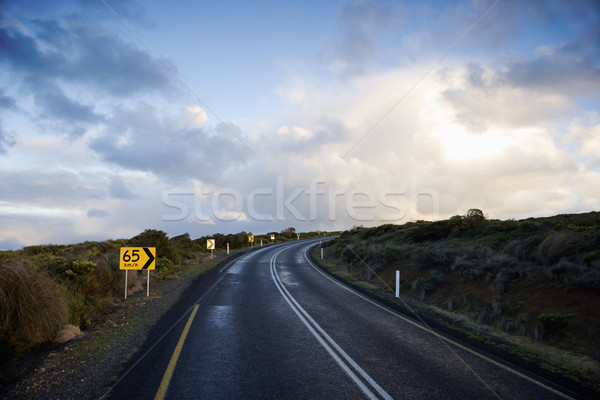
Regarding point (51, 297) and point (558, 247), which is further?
point (558, 247)

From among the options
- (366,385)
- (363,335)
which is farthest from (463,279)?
(366,385)

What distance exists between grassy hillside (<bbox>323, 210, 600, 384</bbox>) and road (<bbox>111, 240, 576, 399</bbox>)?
2484 mm

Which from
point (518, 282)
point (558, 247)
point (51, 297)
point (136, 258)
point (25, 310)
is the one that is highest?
point (558, 247)

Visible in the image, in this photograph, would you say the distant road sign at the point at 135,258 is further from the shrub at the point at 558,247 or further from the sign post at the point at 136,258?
the shrub at the point at 558,247

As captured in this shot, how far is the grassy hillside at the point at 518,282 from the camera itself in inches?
301

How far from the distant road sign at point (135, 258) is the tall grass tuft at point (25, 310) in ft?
14.1

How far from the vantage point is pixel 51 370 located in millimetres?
5613

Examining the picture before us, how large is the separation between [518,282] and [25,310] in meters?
13.1

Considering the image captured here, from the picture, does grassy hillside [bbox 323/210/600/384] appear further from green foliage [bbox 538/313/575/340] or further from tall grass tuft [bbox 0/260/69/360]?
tall grass tuft [bbox 0/260/69/360]

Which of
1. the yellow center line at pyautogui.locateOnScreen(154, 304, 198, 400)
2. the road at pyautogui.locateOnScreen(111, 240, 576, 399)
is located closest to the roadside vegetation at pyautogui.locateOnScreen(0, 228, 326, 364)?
the road at pyautogui.locateOnScreen(111, 240, 576, 399)

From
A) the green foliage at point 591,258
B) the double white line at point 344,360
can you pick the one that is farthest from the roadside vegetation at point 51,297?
the green foliage at point 591,258

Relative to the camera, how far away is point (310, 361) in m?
5.91

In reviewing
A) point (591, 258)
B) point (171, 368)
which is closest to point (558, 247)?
point (591, 258)

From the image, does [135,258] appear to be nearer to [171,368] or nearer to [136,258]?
[136,258]
